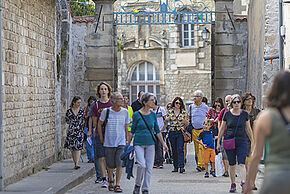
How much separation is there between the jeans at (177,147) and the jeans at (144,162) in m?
3.53

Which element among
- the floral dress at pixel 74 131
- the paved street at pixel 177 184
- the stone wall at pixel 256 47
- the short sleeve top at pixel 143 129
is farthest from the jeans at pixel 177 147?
the short sleeve top at pixel 143 129

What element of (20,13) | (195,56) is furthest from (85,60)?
(195,56)

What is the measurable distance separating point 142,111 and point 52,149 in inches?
181

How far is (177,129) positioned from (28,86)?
3384 mm

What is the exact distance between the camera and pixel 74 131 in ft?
41.0

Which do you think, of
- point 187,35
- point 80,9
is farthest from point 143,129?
point 187,35

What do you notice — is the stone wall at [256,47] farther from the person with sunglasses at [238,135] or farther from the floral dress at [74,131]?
the person with sunglasses at [238,135]

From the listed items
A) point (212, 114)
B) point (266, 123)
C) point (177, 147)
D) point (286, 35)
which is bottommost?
point (177, 147)

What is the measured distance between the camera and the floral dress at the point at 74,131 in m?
12.3

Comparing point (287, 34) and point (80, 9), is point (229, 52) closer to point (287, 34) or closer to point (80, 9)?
point (287, 34)

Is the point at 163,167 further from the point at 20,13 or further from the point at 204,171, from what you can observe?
the point at 20,13

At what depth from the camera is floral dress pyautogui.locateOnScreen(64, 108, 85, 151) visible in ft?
40.4

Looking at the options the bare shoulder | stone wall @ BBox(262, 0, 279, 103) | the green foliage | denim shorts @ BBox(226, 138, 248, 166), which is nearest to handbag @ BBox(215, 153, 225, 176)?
denim shorts @ BBox(226, 138, 248, 166)

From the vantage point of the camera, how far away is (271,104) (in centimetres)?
411
